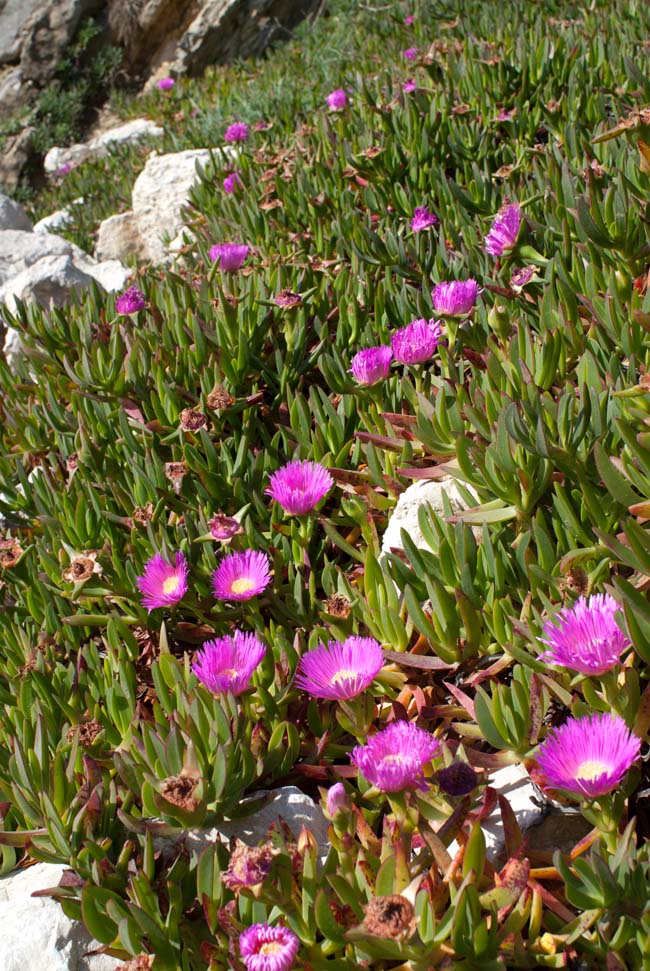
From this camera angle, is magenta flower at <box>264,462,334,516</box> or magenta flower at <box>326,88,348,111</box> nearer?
magenta flower at <box>264,462,334,516</box>

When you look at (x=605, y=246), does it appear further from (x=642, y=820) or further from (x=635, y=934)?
(x=635, y=934)

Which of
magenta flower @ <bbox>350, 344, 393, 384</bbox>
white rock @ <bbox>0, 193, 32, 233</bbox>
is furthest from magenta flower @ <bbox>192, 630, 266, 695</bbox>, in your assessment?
white rock @ <bbox>0, 193, 32, 233</bbox>

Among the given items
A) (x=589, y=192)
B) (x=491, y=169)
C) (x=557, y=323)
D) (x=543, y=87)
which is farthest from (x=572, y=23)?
(x=557, y=323)

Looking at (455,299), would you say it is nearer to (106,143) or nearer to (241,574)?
(241,574)

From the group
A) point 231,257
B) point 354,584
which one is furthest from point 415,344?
point 231,257

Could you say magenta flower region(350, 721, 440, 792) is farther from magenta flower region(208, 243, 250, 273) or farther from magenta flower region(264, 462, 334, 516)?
magenta flower region(208, 243, 250, 273)

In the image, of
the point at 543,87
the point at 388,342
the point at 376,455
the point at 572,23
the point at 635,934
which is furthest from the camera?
the point at 572,23
